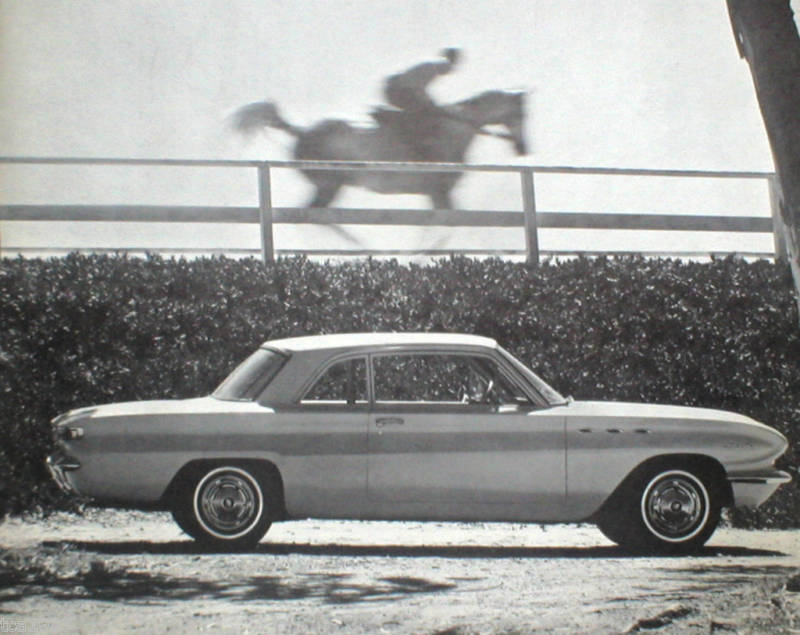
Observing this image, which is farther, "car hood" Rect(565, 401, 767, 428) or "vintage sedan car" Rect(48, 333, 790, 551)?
"car hood" Rect(565, 401, 767, 428)

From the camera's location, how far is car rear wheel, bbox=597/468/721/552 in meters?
7.07

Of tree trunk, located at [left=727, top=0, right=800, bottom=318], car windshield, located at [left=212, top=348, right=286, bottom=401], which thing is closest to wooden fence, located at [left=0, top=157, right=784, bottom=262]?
car windshield, located at [left=212, top=348, right=286, bottom=401]

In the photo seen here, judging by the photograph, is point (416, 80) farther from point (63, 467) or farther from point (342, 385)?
point (63, 467)

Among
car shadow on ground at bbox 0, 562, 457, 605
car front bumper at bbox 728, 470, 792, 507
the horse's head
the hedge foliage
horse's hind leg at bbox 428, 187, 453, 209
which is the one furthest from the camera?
horse's hind leg at bbox 428, 187, 453, 209

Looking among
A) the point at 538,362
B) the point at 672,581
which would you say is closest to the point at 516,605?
the point at 672,581

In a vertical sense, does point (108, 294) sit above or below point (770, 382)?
above

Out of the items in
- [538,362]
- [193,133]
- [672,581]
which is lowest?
[672,581]

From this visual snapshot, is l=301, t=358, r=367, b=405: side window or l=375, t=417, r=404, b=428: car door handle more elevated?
l=301, t=358, r=367, b=405: side window

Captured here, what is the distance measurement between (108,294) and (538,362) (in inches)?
141

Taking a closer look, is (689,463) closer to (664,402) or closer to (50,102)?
(664,402)

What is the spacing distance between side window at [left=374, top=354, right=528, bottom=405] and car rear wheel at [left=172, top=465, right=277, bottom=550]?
95 centimetres

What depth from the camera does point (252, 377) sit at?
740cm

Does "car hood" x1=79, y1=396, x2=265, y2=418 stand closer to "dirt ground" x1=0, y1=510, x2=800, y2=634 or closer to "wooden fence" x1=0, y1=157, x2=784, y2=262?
"dirt ground" x1=0, y1=510, x2=800, y2=634

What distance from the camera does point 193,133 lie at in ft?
28.8
